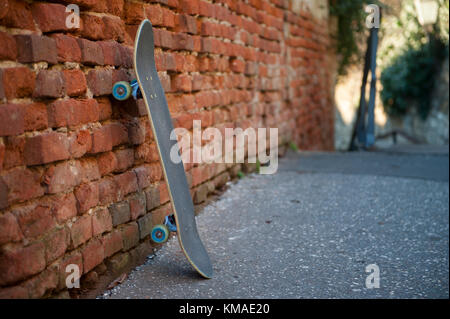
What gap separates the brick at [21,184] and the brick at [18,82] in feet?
0.74

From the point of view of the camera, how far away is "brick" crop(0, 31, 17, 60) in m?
1.45

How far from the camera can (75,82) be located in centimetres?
178

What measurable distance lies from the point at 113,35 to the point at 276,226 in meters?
1.37

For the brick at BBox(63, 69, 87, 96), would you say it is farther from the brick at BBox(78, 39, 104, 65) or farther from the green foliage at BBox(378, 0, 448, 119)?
the green foliage at BBox(378, 0, 448, 119)

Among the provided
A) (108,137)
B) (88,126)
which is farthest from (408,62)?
(88,126)

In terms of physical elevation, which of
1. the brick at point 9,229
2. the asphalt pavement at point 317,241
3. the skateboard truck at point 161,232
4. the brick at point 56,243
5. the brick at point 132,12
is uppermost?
the brick at point 132,12

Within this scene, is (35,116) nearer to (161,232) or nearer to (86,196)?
(86,196)

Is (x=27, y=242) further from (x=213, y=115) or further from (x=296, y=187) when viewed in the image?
(x=296, y=187)

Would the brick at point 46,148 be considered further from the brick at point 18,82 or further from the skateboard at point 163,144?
the skateboard at point 163,144

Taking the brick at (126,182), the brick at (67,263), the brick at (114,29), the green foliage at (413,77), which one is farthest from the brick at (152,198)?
the green foliage at (413,77)

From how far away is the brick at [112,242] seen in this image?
6.45 feet

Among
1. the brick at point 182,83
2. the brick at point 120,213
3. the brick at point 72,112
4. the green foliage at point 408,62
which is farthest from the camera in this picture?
the green foliage at point 408,62

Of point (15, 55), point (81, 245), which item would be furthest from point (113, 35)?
point (81, 245)

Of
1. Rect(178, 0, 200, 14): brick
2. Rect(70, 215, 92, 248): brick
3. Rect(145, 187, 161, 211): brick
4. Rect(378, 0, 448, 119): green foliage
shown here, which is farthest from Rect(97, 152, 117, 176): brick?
Rect(378, 0, 448, 119): green foliage
